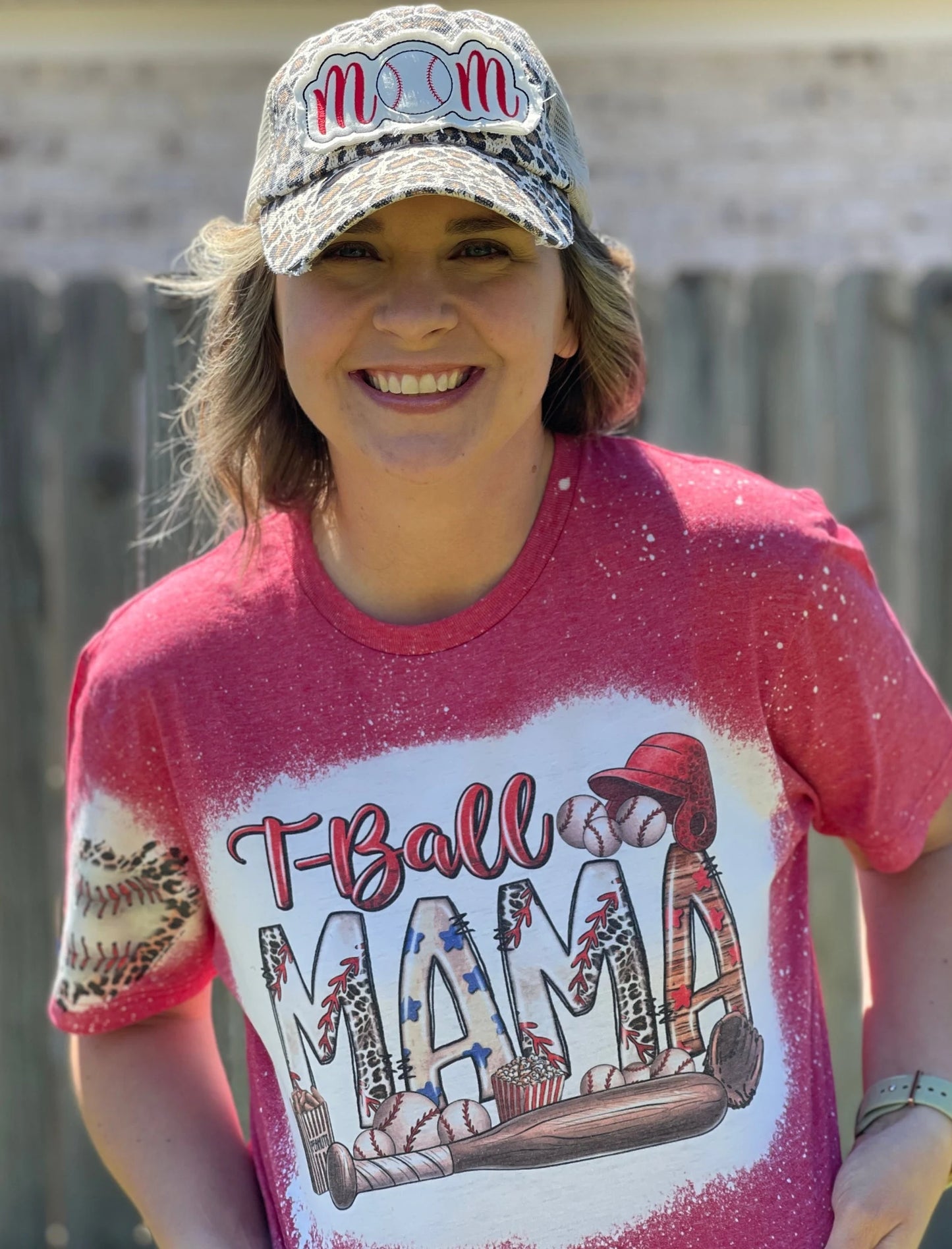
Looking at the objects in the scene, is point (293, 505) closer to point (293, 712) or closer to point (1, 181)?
point (293, 712)

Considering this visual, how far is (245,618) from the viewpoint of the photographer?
5.61ft

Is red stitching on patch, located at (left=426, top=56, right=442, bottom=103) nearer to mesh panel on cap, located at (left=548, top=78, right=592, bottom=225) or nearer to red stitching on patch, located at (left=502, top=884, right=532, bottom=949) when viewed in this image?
mesh panel on cap, located at (left=548, top=78, right=592, bottom=225)

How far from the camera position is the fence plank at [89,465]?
280cm

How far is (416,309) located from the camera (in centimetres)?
152

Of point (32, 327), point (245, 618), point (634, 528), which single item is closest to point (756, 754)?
point (634, 528)

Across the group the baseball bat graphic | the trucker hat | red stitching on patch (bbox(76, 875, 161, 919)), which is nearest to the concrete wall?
the trucker hat

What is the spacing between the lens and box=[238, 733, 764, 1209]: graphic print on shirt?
1.56 m

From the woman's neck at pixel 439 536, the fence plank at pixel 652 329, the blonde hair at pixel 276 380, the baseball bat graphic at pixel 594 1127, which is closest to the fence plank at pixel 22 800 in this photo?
the blonde hair at pixel 276 380

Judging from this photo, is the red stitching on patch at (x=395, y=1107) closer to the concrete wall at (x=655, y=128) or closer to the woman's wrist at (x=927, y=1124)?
the woman's wrist at (x=927, y=1124)

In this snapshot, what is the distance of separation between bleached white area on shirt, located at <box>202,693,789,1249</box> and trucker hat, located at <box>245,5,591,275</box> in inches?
22.9

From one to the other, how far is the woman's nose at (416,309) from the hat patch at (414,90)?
0.17 meters

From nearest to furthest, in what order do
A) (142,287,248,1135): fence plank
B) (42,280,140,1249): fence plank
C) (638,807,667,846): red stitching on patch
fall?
(638,807,667,846): red stitching on patch → (142,287,248,1135): fence plank → (42,280,140,1249): fence plank

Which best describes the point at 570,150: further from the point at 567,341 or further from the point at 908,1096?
the point at 908,1096

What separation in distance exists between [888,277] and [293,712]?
6.14ft
